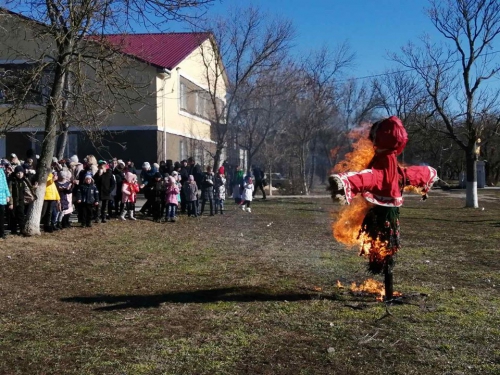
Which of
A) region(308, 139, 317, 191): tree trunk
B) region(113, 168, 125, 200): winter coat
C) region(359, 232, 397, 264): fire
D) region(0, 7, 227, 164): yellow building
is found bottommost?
region(359, 232, 397, 264): fire

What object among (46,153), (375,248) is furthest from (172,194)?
(375,248)

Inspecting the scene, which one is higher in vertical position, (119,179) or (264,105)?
(264,105)

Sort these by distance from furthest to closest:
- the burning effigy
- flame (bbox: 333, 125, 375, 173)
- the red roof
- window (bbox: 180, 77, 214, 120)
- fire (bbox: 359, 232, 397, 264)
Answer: window (bbox: 180, 77, 214, 120), the red roof, flame (bbox: 333, 125, 375, 173), fire (bbox: 359, 232, 397, 264), the burning effigy

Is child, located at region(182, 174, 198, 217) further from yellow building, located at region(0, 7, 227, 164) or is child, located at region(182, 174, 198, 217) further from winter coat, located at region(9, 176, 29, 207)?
winter coat, located at region(9, 176, 29, 207)

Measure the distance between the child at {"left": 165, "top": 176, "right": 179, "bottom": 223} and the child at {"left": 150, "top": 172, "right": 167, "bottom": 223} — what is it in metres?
0.17

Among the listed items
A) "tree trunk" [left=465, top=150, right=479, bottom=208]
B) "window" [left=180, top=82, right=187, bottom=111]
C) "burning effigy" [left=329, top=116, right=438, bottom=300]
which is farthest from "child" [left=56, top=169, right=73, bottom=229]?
"tree trunk" [left=465, top=150, right=479, bottom=208]

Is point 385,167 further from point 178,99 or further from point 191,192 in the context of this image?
point 178,99

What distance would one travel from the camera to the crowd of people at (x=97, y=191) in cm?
1179

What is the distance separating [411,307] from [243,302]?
1.97 metres

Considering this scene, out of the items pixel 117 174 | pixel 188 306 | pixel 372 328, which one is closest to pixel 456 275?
pixel 372 328

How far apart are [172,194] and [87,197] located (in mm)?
3488

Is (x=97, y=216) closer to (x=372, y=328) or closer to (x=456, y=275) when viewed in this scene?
(x=456, y=275)

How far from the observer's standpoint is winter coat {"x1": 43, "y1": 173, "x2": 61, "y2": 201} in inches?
492

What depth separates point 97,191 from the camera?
14273 mm
